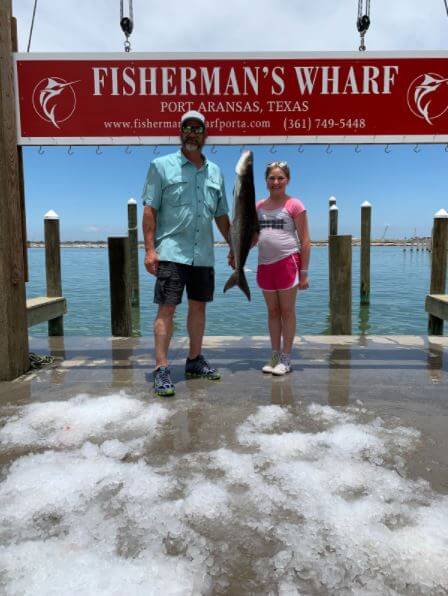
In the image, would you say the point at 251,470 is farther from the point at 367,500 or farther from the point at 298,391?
the point at 298,391

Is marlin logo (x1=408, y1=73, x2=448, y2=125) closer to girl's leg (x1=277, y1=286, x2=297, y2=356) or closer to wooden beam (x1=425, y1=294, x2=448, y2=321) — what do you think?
girl's leg (x1=277, y1=286, x2=297, y2=356)

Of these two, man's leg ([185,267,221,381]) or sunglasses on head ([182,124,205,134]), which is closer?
sunglasses on head ([182,124,205,134])

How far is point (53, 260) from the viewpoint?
7207mm

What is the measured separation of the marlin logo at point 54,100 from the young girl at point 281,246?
6.60ft

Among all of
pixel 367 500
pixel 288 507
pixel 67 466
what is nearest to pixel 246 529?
pixel 288 507

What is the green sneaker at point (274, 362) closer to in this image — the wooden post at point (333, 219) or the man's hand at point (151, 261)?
the man's hand at point (151, 261)

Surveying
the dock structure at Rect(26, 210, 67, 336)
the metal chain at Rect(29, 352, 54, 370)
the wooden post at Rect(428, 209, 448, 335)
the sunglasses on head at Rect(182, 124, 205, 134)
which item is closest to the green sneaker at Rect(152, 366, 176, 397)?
the metal chain at Rect(29, 352, 54, 370)

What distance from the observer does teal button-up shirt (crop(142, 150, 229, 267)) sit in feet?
11.5

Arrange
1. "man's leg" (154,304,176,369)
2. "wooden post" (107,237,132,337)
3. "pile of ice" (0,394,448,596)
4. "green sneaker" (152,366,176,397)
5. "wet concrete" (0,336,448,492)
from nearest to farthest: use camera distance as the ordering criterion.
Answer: "pile of ice" (0,394,448,596)
"wet concrete" (0,336,448,492)
"green sneaker" (152,366,176,397)
"man's leg" (154,304,176,369)
"wooden post" (107,237,132,337)

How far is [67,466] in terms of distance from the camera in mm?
2246

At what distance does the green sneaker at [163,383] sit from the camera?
3.36m

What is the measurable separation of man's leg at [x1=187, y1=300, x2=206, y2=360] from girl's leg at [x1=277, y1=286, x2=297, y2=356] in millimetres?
721

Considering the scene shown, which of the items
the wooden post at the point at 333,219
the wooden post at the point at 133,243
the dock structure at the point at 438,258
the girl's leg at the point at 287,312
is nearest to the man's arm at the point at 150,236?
the girl's leg at the point at 287,312

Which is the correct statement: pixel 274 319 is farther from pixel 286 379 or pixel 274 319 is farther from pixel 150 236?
pixel 150 236
